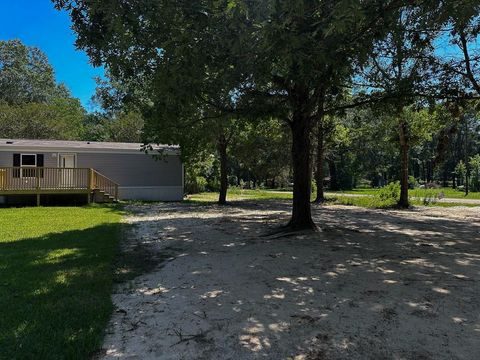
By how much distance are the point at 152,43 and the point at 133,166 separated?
672 inches

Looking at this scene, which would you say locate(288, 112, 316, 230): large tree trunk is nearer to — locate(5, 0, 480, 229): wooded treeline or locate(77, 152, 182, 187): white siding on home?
locate(5, 0, 480, 229): wooded treeline

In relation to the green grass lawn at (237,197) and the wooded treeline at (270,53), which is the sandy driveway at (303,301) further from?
the green grass lawn at (237,197)

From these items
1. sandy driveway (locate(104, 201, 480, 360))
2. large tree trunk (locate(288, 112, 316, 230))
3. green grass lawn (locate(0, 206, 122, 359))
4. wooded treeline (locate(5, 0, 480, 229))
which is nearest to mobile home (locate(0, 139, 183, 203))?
wooded treeline (locate(5, 0, 480, 229))

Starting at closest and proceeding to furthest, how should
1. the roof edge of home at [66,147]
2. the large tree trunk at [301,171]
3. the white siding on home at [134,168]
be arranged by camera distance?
1. the large tree trunk at [301,171]
2. the roof edge of home at [66,147]
3. the white siding on home at [134,168]

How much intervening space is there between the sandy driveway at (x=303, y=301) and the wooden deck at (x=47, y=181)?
36.1 ft

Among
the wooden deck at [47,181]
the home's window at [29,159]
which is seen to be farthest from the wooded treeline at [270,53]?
the home's window at [29,159]

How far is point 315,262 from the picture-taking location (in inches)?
261

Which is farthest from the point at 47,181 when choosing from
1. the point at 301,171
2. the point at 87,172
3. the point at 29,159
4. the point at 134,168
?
the point at 301,171

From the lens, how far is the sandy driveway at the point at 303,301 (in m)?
3.40

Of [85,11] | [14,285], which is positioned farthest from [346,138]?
[14,285]

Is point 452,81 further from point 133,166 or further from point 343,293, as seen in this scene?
point 133,166

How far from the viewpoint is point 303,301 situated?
15.1 feet

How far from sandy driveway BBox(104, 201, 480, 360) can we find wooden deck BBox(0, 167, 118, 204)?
1102 centimetres

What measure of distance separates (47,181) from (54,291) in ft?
49.7
